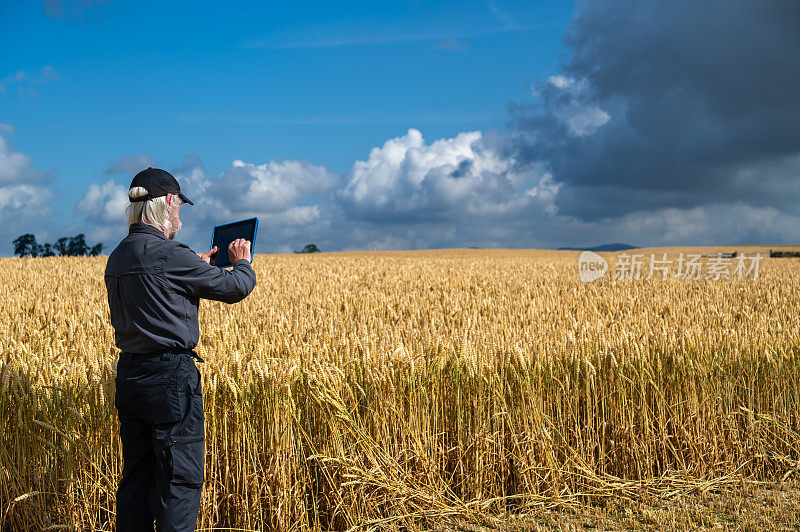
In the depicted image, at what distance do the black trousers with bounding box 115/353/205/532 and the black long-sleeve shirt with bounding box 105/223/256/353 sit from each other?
10 centimetres

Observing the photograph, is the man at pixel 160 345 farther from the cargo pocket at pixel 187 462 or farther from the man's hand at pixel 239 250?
the man's hand at pixel 239 250

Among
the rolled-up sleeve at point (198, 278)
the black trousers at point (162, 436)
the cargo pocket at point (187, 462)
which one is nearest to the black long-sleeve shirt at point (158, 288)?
the rolled-up sleeve at point (198, 278)

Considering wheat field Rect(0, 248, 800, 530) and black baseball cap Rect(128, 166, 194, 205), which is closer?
black baseball cap Rect(128, 166, 194, 205)

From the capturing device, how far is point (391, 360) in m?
3.98

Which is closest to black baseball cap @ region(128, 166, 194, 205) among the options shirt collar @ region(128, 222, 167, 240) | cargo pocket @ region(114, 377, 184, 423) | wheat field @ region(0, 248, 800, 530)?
shirt collar @ region(128, 222, 167, 240)

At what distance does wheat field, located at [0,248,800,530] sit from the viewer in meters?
3.62

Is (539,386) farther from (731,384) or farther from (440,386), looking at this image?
(731,384)

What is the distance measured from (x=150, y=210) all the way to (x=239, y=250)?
1.66 ft

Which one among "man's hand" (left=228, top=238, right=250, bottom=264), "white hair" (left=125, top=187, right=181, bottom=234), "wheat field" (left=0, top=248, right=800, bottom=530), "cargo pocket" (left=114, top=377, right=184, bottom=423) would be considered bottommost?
"wheat field" (left=0, top=248, right=800, bottom=530)

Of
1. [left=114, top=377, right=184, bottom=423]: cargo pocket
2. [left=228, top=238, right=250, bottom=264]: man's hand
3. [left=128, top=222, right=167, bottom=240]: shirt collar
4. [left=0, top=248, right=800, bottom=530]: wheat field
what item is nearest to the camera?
[left=114, top=377, right=184, bottom=423]: cargo pocket

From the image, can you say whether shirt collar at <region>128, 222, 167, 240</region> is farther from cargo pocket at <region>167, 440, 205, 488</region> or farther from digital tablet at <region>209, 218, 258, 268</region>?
cargo pocket at <region>167, 440, 205, 488</region>

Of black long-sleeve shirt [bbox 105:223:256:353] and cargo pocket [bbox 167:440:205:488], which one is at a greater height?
black long-sleeve shirt [bbox 105:223:256:353]

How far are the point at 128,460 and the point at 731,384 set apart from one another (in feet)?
15.4

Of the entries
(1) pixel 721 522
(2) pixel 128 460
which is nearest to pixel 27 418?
(2) pixel 128 460
